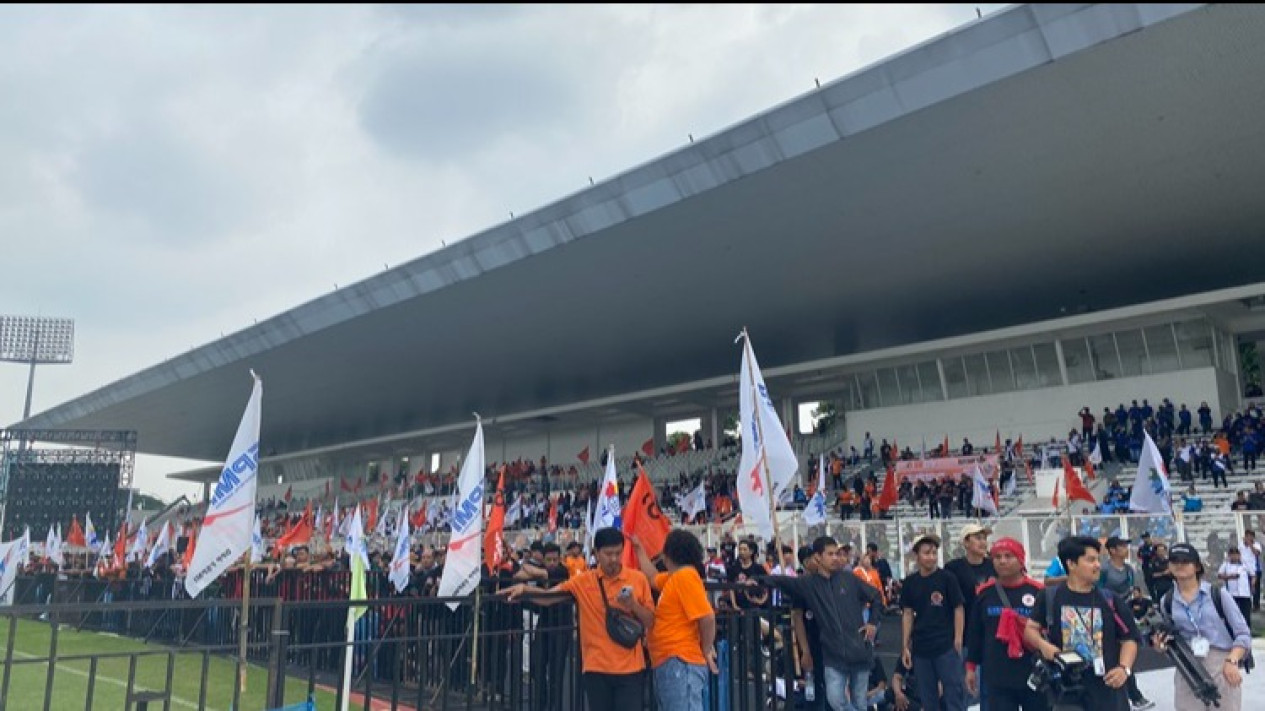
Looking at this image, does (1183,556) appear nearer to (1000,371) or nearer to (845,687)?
Result: (845,687)

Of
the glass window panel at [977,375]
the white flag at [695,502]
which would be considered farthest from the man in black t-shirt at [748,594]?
the glass window panel at [977,375]

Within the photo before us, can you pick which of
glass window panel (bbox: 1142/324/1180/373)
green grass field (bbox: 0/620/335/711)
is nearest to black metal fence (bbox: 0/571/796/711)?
green grass field (bbox: 0/620/335/711)

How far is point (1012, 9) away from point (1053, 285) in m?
16.2

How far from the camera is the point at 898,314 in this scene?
3312cm

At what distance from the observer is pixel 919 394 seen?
3581cm

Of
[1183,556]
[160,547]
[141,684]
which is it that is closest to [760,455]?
[1183,556]

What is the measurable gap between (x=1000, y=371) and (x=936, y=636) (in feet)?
91.7

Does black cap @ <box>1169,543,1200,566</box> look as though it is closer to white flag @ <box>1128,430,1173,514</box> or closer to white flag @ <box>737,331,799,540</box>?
white flag @ <box>737,331,799,540</box>

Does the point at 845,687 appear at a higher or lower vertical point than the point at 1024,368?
lower

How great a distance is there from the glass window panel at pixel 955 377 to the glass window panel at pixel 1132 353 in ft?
16.8

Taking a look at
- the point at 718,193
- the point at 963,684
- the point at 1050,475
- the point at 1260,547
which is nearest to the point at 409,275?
the point at 718,193

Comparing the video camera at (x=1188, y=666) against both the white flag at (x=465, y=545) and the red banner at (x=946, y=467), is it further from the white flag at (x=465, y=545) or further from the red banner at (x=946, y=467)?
the red banner at (x=946, y=467)

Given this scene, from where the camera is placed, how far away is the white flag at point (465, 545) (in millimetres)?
8062

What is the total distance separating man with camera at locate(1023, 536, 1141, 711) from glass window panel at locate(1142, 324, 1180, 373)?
90.3ft
